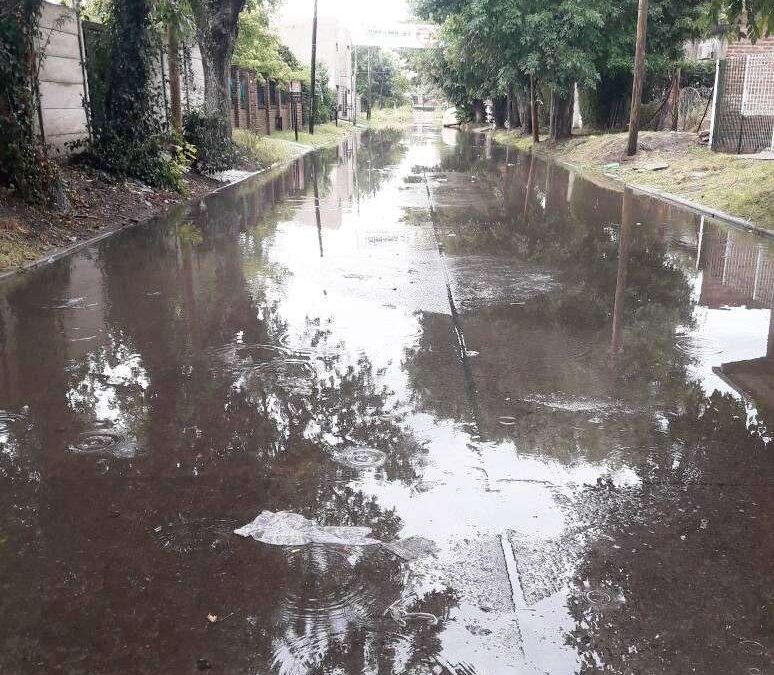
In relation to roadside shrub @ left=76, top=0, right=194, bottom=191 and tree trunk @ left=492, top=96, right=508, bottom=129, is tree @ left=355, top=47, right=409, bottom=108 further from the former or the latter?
roadside shrub @ left=76, top=0, right=194, bottom=191

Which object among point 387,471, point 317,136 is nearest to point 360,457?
point 387,471

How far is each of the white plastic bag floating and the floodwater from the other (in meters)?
0.02

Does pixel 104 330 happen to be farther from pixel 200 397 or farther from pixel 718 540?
pixel 718 540

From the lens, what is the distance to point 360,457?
4699 mm

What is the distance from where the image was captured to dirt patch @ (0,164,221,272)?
10039 millimetres

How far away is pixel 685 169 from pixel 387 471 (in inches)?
714

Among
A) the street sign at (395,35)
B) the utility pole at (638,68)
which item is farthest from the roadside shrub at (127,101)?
the street sign at (395,35)

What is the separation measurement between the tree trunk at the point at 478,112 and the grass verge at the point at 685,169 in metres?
38.8

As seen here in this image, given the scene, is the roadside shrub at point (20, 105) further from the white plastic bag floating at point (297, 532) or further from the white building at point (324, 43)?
the white building at point (324, 43)

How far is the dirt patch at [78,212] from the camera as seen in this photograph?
10.0 metres

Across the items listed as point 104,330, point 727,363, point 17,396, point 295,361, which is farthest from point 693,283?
point 17,396

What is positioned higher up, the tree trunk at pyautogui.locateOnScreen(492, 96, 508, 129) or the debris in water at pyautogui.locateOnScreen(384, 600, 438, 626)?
the tree trunk at pyautogui.locateOnScreen(492, 96, 508, 129)

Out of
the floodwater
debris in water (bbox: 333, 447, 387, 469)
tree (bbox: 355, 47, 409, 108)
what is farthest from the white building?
debris in water (bbox: 333, 447, 387, 469)

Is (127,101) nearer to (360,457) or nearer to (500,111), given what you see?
(360,457)
